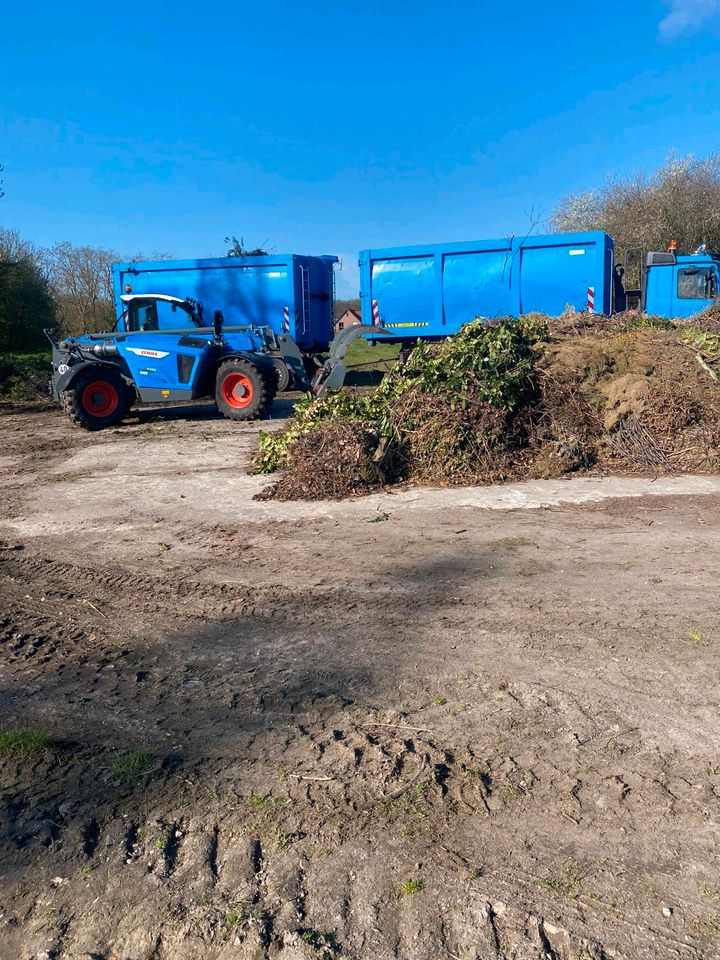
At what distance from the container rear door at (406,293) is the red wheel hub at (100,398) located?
24.6 feet

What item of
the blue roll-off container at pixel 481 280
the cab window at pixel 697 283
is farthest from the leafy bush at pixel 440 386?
the cab window at pixel 697 283

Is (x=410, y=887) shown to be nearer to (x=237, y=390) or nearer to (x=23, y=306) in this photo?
(x=237, y=390)

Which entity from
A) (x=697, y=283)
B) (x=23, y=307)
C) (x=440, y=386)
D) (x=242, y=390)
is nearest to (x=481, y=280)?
(x=697, y=283)

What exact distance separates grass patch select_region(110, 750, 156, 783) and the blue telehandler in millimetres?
10038

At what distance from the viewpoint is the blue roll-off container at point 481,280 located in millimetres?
17594

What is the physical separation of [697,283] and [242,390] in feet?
38.5

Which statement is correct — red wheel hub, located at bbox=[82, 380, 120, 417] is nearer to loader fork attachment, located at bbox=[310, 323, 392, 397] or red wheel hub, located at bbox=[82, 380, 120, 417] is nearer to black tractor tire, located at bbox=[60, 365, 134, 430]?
black tractor tire, located at bbox=[60, 365, 134, 430]

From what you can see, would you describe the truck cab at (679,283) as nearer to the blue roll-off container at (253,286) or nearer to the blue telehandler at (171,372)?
the blue roll-off container at (253,286)

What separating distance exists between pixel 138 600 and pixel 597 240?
15.4m

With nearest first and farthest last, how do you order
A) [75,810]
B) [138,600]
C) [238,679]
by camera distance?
[75,810], [238,679], [138,600]

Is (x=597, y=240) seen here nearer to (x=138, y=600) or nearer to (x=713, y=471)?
(x=713, y=471)

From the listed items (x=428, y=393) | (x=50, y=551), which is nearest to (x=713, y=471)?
(x=428, y=393)

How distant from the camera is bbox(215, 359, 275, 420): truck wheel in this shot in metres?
13.5

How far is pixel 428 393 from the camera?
8.98 meters
